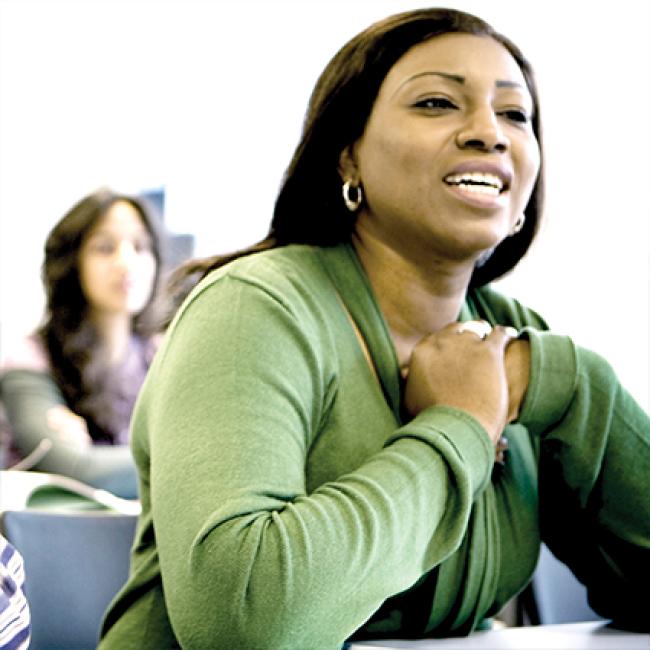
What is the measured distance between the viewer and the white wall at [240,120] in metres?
3.46

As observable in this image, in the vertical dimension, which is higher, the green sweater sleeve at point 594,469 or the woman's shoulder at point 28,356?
the green sweater sleeve at point 594,469

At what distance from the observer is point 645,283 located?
135 inches

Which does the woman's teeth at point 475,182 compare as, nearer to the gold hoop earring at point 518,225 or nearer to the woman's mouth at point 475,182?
the woman's mouth at point 475,182

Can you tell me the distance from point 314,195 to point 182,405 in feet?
1.36

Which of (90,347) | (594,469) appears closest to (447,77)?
(594,469)

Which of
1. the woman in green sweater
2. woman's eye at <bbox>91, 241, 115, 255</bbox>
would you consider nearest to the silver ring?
the woman in green sweater

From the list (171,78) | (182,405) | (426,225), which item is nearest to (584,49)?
(171,78)

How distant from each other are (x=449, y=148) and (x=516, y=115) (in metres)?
0.13

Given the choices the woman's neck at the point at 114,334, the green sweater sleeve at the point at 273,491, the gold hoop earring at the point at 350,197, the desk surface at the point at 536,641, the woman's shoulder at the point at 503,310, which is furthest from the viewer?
the woman's neck at the point at 114,334

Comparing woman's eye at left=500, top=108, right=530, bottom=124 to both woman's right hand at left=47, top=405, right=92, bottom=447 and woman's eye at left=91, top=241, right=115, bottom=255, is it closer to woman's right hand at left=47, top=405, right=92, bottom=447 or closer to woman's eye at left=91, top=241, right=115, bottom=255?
woman's right hand at left=47, top=405, right=92, bottom=447

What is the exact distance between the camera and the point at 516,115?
4.47 feet

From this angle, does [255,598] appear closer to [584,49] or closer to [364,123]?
[364,123]

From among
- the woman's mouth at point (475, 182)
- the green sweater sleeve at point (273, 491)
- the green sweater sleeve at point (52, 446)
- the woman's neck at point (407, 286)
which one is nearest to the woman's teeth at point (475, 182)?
the woman's mouth at point (475, 182)

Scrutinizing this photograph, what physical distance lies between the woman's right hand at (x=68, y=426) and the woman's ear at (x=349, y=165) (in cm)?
169
